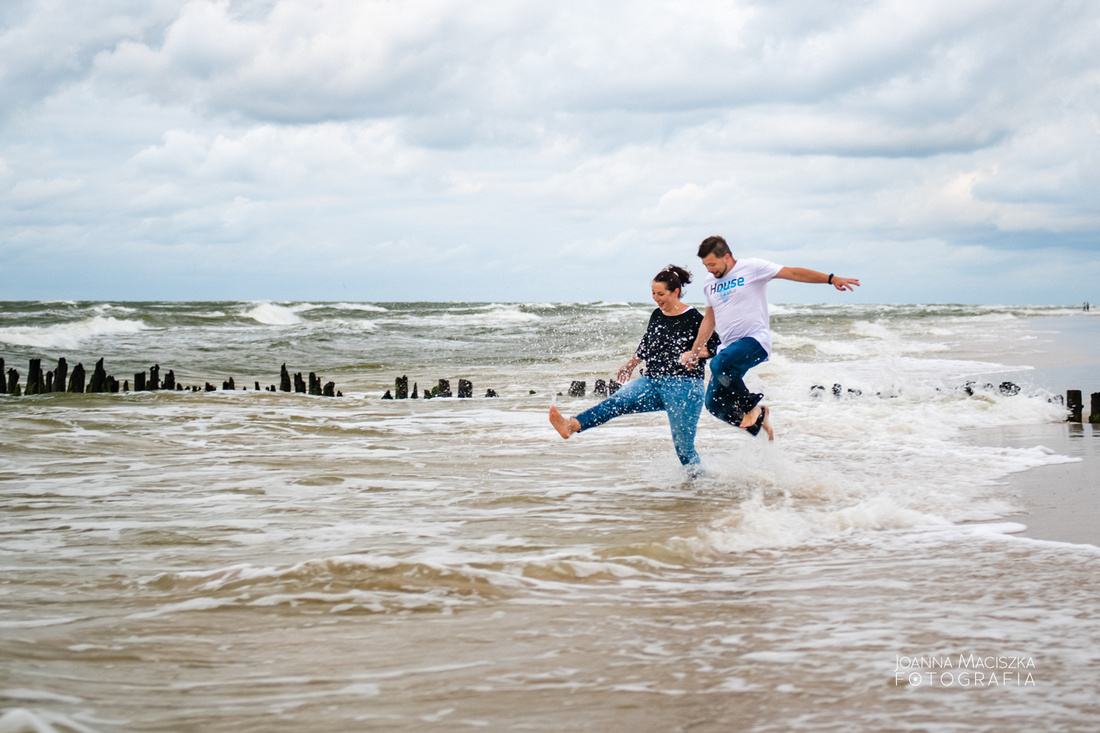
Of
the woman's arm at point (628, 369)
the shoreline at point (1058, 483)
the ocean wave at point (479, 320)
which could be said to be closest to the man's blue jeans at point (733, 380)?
the woman's arm at point (628, 369)

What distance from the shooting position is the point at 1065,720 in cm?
291

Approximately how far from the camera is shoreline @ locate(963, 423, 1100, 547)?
18.8 ft

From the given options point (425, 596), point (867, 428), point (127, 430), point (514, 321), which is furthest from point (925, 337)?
point (425, 596)

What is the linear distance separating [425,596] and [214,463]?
5.47 meters

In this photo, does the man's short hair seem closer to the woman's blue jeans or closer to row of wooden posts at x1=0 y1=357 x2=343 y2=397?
the woman's blue jeans

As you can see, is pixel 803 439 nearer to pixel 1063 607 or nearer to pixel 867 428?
pixel 867 428

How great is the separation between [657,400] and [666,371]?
0.89ft

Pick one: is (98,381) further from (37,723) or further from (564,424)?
(37,723)

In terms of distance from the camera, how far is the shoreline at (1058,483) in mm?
5738

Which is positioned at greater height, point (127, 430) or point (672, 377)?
point (672, 377)

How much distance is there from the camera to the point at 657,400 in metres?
7.31

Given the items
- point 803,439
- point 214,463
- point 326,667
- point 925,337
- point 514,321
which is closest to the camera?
point 326,667

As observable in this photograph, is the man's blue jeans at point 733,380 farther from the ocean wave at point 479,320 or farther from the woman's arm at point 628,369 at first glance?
the ocean wave at point 479,320

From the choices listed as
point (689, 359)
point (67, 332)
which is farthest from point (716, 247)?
point (67, 332)
